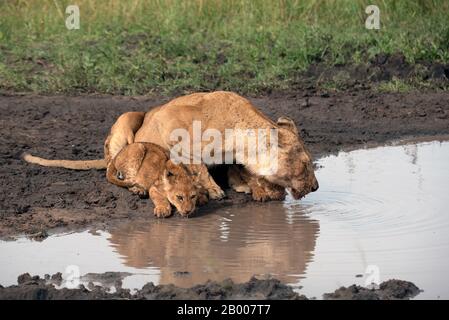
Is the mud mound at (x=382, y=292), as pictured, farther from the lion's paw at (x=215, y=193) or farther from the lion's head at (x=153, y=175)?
the lion's paw at (x=215, y=193)

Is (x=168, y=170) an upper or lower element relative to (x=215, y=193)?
upper

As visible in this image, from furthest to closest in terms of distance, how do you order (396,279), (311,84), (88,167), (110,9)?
1. (110,9)
2. (311,84)
3. (88,167)
4. (396,279)

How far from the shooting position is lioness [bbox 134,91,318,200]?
842 cm

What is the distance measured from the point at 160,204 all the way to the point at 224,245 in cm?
83

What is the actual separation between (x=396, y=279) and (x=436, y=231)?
1.41 meters

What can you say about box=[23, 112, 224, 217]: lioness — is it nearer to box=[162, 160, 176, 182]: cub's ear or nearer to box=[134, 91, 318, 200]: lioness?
box=[162, 160, 176, 182]: cub's ear

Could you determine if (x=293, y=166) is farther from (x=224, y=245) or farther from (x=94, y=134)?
(x=94, y=134)

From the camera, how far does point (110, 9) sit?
559 inches

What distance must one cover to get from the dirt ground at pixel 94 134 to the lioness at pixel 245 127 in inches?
17.3

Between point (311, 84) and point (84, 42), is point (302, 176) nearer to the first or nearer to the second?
point (311, 84)

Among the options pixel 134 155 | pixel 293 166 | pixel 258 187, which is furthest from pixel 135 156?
pixel 293 166

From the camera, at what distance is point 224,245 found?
7566mm
